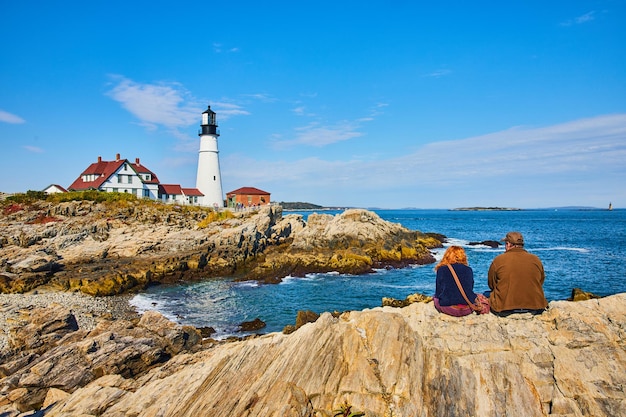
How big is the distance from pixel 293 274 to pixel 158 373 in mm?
25841

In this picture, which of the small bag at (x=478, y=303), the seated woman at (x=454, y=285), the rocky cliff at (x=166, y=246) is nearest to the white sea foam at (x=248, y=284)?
the rocky cliff at (x=166, y=246)

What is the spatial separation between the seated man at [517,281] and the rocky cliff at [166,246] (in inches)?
1069

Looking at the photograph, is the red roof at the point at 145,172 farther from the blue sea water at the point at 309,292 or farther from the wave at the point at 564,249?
the wave at the point at 564,249

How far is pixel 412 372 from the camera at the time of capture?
8062 mm

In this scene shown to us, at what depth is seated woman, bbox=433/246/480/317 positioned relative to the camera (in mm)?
8312

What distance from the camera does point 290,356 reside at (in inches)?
343

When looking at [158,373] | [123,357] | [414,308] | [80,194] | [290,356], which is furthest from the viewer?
[80,194]

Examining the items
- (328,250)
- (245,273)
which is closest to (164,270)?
(245,273)

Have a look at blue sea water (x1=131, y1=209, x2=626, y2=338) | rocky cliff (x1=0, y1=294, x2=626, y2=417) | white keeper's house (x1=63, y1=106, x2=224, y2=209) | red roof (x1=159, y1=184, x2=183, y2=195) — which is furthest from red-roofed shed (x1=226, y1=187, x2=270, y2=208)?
rocky cliff (x1=0, y1=294, x2=626, y2=417)

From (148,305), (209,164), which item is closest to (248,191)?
(209,164)

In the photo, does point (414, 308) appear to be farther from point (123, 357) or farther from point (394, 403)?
point (123, 357)

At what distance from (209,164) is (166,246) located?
24161mm

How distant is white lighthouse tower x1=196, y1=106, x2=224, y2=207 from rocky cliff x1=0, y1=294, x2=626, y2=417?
52520 millimetres

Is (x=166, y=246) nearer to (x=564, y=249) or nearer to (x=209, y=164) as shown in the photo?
(x=209, y=164)
